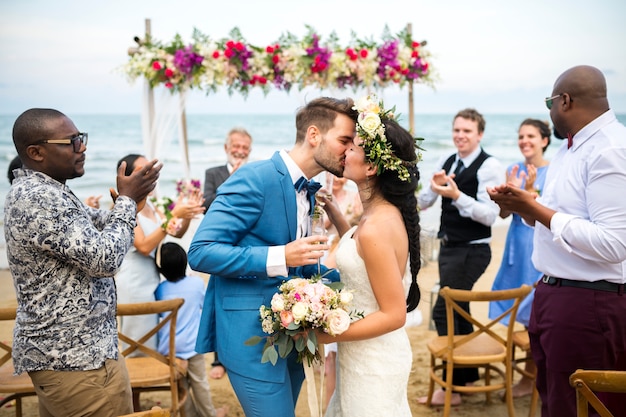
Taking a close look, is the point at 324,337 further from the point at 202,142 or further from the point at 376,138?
the point at 202,142

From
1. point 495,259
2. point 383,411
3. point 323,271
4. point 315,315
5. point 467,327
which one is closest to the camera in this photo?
point 315,315

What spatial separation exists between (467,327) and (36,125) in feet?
13.0

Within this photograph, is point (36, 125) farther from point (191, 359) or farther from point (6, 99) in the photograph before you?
point (6, 99)

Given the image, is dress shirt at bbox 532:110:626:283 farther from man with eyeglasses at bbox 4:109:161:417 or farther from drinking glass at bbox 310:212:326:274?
man with eyeglasses at bbox 4:109:161:417

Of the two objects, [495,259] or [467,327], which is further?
[495,259]

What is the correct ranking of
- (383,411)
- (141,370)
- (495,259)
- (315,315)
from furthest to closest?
1. (495,259)
2. (141,370)
3. (383,411)
4. (315,315)

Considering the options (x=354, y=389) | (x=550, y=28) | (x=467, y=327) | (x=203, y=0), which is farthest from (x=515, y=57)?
(x=354, y=389)

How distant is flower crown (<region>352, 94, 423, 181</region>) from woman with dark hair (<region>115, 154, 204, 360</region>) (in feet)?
6.92

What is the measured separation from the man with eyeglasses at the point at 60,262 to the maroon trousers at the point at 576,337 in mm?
2218

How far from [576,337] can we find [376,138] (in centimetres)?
152

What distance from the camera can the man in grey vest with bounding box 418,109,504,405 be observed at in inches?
198

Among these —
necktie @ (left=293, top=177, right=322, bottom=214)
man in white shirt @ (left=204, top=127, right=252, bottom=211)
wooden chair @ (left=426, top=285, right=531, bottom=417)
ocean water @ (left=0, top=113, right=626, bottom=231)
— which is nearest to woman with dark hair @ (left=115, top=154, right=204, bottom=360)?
necktie @ (left=293, top=177, right=322, bottom=214)

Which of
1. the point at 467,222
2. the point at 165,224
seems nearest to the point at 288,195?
the point at 165,224

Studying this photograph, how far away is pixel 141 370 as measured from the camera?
406 centimetres
